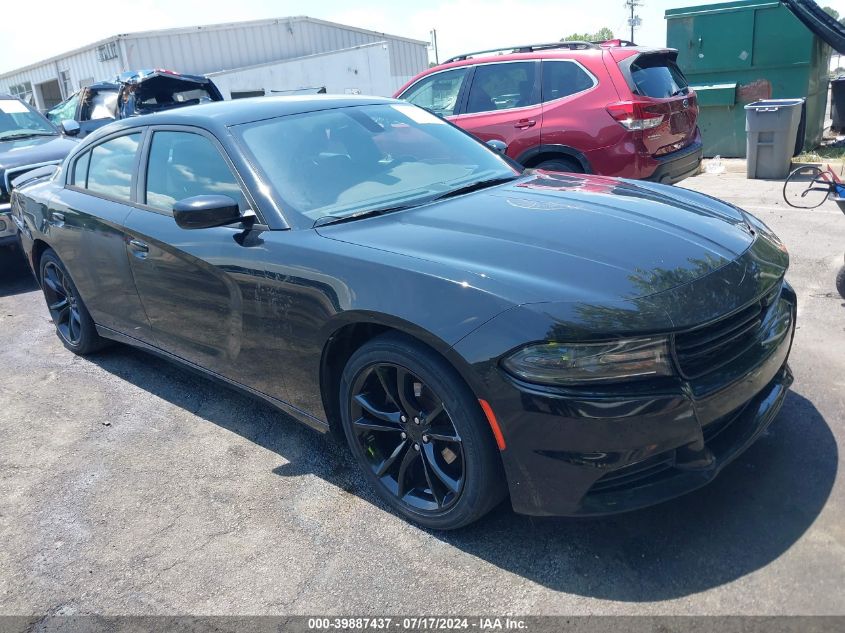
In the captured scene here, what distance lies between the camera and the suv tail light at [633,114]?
21.1 feet

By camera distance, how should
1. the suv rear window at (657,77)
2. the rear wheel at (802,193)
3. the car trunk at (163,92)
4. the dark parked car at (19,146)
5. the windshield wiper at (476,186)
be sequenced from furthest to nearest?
the car trunk at (163,92) → the rear wheel at (802,193) → the dark parked car at (19,146) → the suv rear window at (657,77) → the windshield wiper at (476,186)

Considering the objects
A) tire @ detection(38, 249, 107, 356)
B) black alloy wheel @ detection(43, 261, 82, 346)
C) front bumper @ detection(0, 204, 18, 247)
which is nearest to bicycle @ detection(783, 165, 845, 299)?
tire @ detection(38, 249, 107, 356)

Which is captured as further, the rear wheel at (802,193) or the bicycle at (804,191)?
the rear wheel at (802,193)

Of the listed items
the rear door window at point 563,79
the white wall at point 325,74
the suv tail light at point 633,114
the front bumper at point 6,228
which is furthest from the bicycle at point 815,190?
the white wall at point 325,74

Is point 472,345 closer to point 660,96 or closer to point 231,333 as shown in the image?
point 231,333

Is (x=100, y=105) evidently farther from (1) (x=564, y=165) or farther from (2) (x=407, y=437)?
(2) (x=407, y=437)

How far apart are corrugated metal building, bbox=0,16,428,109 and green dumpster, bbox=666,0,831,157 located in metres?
16.0

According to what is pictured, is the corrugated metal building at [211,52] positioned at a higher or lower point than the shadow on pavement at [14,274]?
higher

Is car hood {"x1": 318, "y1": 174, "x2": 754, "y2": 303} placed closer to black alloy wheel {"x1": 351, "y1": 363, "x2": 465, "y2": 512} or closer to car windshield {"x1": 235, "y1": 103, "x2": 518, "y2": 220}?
car windshield {"x1": 235, "y1": 103, "x2": 518, "y2": 220}

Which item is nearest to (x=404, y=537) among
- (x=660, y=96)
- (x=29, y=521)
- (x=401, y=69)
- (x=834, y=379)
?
(x=29, y=521)

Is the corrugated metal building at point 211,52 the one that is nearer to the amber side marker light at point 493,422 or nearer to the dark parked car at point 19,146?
the dark parked car at point 19,146

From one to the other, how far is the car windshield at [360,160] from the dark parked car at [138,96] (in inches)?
309

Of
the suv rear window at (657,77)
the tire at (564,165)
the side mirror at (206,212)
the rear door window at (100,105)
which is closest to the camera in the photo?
the side mirror at (206,212)

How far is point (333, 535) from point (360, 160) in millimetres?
1752
